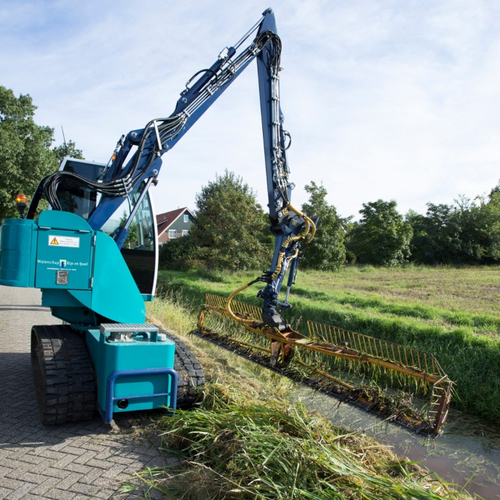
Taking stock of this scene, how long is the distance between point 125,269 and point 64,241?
68 cm

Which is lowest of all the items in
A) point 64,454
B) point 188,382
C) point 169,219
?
point 64,454

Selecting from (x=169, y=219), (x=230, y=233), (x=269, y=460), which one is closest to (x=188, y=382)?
(x=269, y=460)

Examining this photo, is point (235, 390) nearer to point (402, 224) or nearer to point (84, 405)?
point (84, 405)

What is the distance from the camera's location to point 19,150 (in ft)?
68.1

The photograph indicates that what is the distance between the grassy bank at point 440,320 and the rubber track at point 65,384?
502cm

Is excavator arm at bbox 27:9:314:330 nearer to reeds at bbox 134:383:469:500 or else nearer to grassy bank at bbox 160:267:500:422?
reeds at bbox 134:383:469:500

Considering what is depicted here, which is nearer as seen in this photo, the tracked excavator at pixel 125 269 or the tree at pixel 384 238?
the tracked excavator at pixel 125 269

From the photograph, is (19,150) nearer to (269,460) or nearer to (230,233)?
(230,233)

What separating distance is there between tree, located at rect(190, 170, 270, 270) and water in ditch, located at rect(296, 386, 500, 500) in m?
16.7

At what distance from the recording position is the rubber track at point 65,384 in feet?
A: 13.2

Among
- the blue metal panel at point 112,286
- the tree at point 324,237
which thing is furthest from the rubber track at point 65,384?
the tree at point 324,237

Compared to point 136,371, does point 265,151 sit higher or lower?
higher

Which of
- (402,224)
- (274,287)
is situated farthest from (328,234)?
(274,287)

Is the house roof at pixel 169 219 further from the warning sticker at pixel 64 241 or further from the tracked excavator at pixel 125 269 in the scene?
the warning sticker at pixel 64 241
